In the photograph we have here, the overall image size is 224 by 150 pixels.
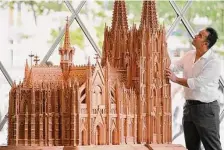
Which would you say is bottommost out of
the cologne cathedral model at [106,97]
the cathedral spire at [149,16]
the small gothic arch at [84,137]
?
the small gothic arch at [84,137]

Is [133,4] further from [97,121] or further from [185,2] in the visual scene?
[97,121]

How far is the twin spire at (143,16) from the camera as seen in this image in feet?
16.5

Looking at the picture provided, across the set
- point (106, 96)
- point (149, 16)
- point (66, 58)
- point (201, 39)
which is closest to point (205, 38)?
point (201, 39)

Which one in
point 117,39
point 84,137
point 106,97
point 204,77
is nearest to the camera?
point 84,137

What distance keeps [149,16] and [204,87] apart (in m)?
0.61

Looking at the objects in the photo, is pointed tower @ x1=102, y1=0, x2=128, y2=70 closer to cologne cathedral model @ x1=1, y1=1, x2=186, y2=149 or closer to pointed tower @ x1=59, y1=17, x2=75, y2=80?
cologne cathedral model @ x1=1, y1=1, x2=186, y2=149

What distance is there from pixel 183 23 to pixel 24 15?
1.50m

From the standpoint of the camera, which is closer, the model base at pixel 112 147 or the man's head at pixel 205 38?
the model base at pixel 112 147

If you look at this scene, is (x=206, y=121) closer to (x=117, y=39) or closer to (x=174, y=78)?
(x=174, y=78)

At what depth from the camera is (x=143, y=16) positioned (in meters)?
5.06

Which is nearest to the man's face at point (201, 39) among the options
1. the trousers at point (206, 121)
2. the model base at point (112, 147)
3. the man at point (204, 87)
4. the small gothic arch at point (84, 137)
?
the man at point (204, 87)

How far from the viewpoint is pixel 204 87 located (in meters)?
4.97

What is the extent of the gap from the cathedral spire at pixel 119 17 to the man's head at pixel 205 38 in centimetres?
50

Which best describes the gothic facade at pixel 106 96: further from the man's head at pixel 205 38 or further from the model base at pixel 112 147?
the man's head at pixel 205 38
